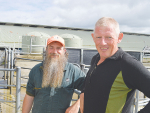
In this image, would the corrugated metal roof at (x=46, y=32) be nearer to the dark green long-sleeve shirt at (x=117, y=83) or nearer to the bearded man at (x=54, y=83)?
the bearded man at (x=54, y=83)

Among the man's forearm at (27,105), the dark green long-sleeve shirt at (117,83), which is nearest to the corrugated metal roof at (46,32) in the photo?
the man's forearm at (27,105)

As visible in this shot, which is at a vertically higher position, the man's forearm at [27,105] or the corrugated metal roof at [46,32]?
the corrugated metal roof at [46,32]

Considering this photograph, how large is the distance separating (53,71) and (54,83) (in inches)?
9.1

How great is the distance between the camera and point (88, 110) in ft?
5.62

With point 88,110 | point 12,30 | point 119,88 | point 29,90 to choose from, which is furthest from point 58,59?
point 12,30

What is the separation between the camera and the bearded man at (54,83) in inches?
87.4

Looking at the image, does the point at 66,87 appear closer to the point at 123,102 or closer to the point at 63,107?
the point at 63,107

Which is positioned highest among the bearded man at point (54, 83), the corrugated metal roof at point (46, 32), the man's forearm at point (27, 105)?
the corrugated metal roof at point (46, 32)

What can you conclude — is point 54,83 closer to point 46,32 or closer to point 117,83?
point 117,83

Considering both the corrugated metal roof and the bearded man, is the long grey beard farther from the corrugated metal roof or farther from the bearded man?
the corrugated metal roof

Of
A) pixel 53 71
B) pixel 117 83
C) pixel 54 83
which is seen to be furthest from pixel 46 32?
pixel 117 83

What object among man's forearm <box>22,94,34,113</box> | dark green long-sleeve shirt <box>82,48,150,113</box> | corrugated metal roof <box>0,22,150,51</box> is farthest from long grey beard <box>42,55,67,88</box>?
corrugated metal roof <box>0,22,150,51</box>

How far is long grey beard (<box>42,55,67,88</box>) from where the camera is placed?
7.52 feet

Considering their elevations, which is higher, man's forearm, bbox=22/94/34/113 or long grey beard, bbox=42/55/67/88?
long grey beard, bbox=42/55/67/88
